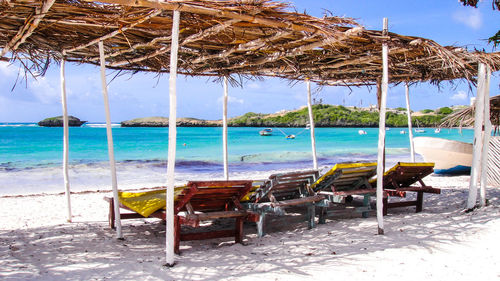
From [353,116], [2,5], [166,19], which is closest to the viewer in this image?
[2,5]

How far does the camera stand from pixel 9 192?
36.3 ft

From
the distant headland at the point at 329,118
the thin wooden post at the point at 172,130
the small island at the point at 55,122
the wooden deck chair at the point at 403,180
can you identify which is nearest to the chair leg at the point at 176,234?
the thin wooden post at the point at 172,130

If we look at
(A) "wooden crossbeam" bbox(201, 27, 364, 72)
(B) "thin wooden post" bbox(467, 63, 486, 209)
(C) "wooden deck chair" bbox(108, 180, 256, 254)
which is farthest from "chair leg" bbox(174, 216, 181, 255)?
(B) "thin wooden post" bbox(467, 63, 486, 209)

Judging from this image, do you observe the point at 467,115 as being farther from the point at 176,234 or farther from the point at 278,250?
the point at 176,234

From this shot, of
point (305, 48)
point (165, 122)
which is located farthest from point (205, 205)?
point (165, 122)

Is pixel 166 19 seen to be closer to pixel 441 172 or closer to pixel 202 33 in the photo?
pixel 202 33

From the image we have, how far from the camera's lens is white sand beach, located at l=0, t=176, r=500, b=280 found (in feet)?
10.8

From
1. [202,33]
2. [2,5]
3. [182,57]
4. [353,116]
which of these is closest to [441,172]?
[182,57]

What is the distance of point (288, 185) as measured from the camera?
487cm

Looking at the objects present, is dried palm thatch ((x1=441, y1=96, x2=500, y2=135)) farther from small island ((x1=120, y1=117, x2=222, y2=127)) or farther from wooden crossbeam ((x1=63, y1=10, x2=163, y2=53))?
small island ((x1=120, y1=117, x2=222, y2=127))

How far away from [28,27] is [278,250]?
3.06 meters

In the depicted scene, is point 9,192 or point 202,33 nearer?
point 202,33

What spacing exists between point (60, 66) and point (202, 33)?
7.20 feet

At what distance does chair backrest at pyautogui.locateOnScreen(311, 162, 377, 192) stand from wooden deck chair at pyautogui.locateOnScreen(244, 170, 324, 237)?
286 mm
